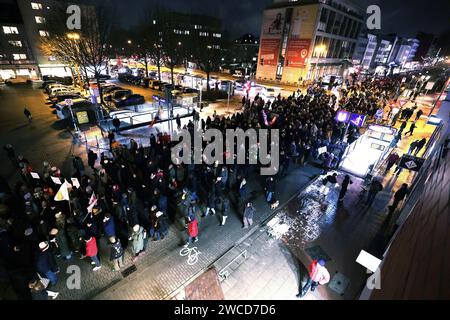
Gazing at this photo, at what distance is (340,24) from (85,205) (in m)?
62.0

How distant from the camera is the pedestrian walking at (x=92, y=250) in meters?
6.06

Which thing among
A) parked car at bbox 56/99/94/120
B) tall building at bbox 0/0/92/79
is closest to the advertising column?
tall building at bbox 0/0/92/79

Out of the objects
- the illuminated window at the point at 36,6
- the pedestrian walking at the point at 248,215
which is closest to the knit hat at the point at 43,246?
the pedestrian walking at the point at 248,215

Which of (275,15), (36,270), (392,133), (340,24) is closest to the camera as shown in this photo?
(36,270)

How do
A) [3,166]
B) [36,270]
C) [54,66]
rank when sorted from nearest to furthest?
[36,270], [3,166], [54,66]

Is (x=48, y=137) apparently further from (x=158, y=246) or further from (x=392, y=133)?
(x=392, y=133)

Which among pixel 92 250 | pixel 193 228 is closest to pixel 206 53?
pixel 193 228

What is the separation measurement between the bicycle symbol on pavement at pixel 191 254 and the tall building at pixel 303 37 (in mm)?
46270

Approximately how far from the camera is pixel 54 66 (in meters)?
42.1

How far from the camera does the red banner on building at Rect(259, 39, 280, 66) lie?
47250 mm

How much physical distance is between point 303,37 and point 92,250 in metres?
50.0

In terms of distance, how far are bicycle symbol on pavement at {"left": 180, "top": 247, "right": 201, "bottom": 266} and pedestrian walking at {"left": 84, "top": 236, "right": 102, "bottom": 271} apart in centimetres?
249

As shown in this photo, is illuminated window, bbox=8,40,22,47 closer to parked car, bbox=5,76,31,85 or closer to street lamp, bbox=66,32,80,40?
parked car, bbox=5,76,31,85
